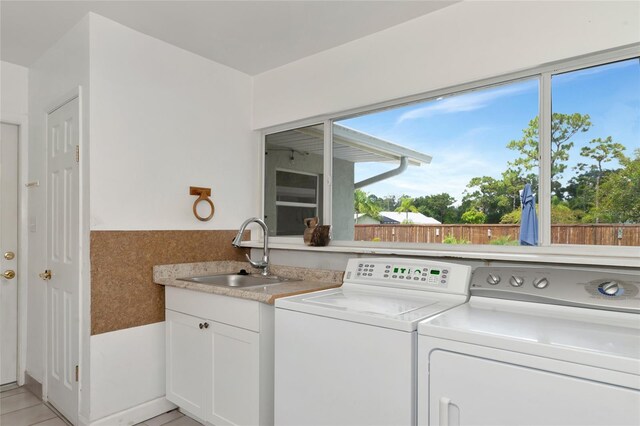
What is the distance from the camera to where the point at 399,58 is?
2.30 m

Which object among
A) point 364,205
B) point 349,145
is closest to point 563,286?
point 364,205

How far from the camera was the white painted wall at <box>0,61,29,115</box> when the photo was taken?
290 centimetres

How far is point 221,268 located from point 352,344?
65.2 inches

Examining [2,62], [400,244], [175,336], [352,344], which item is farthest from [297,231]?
[2,62]

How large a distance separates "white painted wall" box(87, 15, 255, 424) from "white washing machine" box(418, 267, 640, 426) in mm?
1877

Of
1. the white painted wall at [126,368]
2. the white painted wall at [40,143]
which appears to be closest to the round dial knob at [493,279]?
the white painted wall at [126,368]

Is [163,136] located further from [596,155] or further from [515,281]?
[596,155]

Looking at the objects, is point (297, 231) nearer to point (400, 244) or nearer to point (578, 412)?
point (400, 244)

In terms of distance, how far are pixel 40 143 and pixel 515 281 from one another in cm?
320

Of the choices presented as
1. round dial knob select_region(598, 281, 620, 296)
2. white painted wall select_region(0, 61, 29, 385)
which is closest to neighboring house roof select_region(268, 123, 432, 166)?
round dial knob select_region(598, 281, 620, 296)

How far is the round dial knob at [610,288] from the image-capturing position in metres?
1.44

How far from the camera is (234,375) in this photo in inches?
81.8

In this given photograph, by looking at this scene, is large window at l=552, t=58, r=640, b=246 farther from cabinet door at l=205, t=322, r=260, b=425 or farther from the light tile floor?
the light tile floor

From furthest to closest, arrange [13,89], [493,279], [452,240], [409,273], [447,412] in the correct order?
[13,89]
[452,240]
[409,273]
[493,279]
[447,412]
